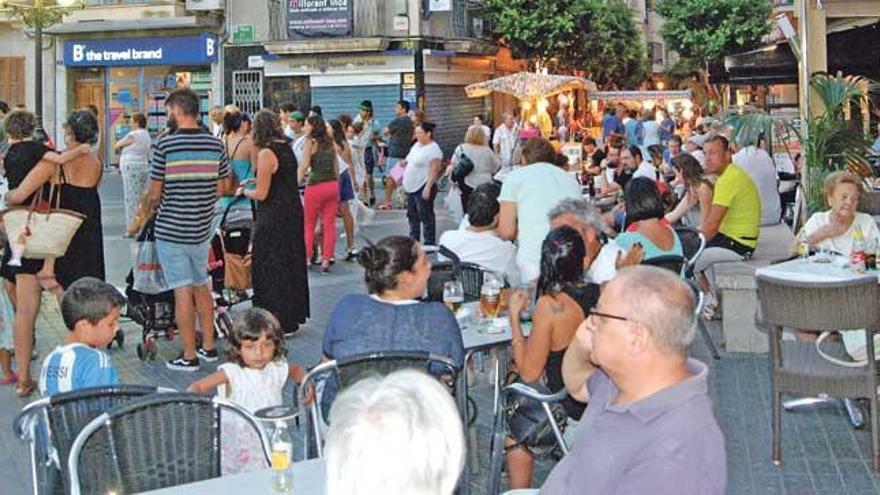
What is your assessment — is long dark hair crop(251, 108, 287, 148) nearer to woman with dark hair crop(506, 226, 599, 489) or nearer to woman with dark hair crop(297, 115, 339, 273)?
woman with dark hair crop(297, 115, 339, 273)

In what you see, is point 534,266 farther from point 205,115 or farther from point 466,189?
point 205,115

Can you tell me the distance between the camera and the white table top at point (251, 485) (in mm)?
3781

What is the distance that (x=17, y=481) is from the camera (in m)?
6.41

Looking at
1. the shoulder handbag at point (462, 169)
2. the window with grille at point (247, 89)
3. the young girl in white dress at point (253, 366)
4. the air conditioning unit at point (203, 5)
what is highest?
the air conditioning unit at point (203, 5)

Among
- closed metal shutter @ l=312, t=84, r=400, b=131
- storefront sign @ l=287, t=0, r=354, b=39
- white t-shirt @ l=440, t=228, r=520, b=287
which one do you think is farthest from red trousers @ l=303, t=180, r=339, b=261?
storefront sign @ l=287, t=0, r=354, b=39

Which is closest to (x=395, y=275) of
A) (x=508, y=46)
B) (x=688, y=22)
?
(x=508, y=46)

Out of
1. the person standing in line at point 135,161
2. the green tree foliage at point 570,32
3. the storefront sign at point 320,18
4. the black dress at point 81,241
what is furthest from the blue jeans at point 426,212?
the green tree foliage at point 570,32

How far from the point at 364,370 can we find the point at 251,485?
990 millimetres

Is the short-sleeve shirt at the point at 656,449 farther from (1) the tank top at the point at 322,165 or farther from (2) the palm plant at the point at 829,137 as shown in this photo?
(1) the tank top at the point at 322,165

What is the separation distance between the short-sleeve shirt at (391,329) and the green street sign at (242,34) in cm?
2780

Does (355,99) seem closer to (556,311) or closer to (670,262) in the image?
(670,262)

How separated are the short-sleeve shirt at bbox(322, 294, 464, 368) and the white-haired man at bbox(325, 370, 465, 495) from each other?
99.6 inches

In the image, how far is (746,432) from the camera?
23.4ft

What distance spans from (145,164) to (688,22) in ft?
86.3
